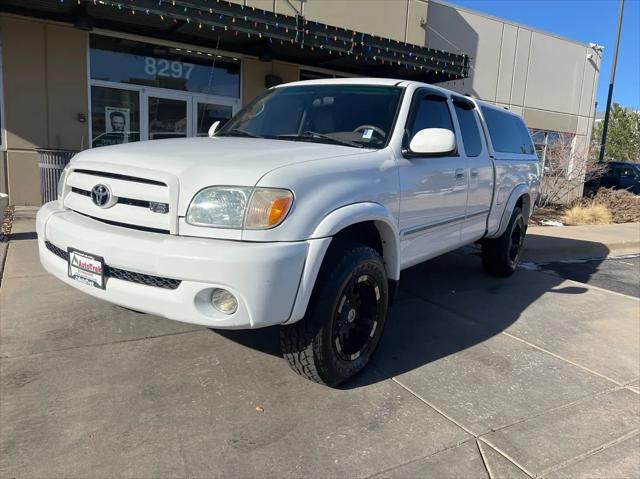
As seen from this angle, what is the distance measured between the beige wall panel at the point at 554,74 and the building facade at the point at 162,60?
5699 millimetres

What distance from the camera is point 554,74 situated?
1925cm

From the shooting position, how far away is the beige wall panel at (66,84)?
9883 millimetres

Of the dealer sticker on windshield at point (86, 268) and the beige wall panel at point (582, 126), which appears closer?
the dealer sticker on windshield at point (86, 268)

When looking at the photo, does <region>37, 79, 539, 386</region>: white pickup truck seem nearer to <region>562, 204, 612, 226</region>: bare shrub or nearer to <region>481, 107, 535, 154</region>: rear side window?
<region>481, 107, 535, 154</region>: rear side window

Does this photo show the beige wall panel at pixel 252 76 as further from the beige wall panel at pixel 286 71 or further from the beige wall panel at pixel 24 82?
the beige wall panel at pixel 24 82

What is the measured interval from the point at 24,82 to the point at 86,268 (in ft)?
27.9

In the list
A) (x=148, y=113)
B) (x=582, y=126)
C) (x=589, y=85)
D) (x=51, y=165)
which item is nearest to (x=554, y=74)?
(x=589, y=85)

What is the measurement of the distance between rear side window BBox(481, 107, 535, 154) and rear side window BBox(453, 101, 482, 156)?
412mm

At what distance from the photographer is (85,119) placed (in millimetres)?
10359

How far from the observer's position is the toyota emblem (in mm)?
3014

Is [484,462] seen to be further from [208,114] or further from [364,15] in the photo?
[364,15]

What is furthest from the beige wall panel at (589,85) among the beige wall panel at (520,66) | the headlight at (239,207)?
the headlight at (239,207)

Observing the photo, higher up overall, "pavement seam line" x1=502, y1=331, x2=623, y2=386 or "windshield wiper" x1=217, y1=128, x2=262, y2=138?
Result: "windshield wiper" x1=217, y1=128, x2=262, y2=138

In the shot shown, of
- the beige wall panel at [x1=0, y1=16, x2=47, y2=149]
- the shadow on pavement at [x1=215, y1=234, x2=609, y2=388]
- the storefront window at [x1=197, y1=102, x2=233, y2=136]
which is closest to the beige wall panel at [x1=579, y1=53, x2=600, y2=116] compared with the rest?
the storefront window at [x1=197, y1=102, x2=233, y2=136]
